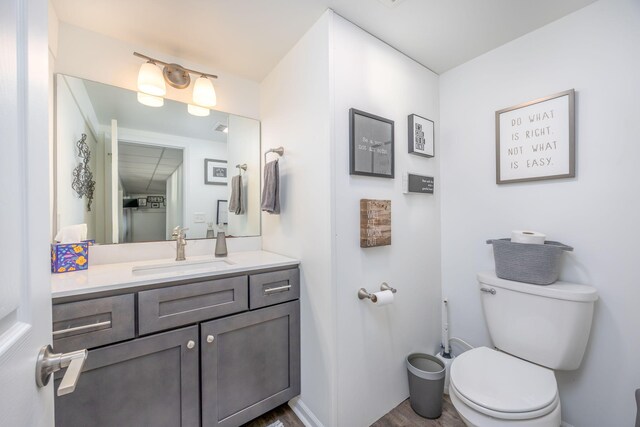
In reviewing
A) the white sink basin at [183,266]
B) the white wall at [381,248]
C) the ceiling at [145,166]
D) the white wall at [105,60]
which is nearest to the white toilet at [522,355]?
the white wall at [381,248]

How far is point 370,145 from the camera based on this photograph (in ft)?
4.69

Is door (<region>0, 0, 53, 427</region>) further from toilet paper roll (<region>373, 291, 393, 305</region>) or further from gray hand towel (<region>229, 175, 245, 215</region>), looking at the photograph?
gray hand towel (<region>229, 175, 245, 215</region>)

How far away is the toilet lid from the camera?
100 cm

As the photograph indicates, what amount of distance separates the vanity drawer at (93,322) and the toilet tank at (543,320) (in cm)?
178

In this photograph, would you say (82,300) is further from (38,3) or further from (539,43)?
(539,43)

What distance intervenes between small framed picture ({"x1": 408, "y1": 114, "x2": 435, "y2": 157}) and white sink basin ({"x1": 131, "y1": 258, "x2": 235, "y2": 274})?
1345mm

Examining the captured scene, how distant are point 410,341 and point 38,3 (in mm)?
2022

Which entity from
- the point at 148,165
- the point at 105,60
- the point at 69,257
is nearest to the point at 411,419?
the point at 69,257

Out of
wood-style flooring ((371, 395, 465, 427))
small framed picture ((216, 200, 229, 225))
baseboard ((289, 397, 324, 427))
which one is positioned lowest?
wood-style flooring ((371, 395, 465, 427))

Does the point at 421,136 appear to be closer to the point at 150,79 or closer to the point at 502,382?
the point at 502,382

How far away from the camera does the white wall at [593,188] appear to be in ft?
3.92

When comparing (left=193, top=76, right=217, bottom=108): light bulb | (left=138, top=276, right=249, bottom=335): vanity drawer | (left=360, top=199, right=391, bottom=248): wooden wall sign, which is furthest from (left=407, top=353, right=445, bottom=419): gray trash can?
(left=193, top=76, right=217, bottom=108): light bulb

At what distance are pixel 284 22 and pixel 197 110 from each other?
803 mm

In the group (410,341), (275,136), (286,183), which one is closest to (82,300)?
(286,183)
